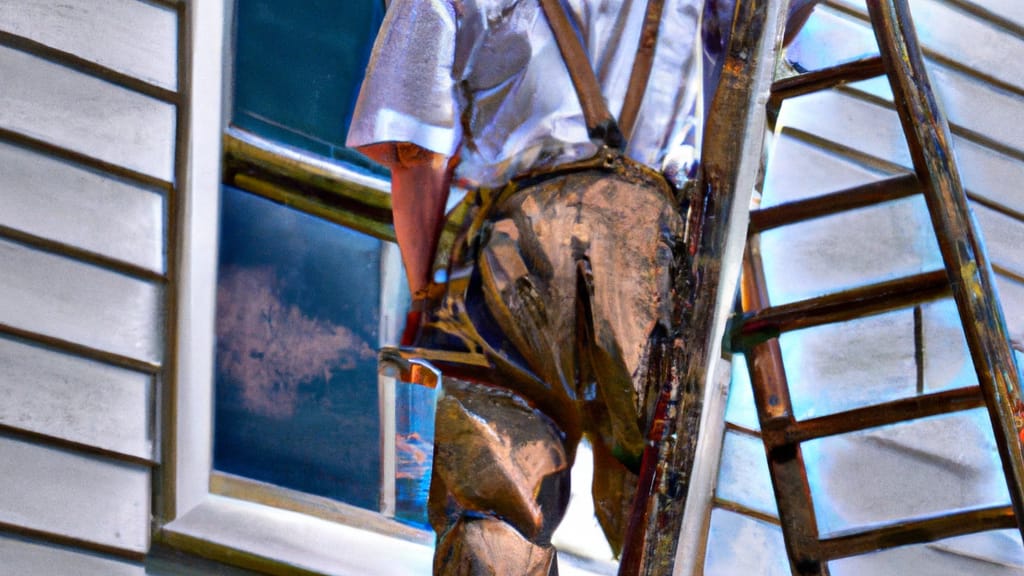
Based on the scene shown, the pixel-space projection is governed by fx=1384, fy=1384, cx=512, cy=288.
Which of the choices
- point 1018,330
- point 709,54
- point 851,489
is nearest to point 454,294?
point 709,54

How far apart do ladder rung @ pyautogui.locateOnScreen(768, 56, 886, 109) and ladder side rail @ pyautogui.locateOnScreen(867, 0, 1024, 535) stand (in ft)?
0.15

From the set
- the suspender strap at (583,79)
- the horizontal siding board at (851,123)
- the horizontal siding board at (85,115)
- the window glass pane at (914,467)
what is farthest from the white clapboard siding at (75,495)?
the horizontal siding board at (851,123)

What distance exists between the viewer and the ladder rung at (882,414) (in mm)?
1609

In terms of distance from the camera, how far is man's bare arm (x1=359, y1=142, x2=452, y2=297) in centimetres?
144

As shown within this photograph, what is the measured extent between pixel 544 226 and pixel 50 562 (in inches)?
24.8

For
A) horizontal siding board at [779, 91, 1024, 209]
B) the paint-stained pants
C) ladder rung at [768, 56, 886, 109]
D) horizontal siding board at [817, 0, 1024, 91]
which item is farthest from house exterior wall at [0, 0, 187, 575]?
horizontal siding board at [817, 0, 1024, 91]

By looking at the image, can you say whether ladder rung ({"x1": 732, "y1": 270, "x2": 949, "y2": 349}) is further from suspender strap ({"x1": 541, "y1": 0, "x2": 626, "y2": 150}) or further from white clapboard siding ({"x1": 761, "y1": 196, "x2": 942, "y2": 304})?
suspender strap ({"x1": 541, "y1": 0, "x2": 626, "y2": 150})

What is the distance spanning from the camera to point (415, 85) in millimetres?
1368

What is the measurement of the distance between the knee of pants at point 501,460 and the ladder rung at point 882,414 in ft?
1.42

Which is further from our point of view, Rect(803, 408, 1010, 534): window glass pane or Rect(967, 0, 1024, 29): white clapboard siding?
Rect(967, 0, 1024, 29): white clapboard siding

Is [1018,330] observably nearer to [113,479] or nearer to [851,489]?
[851,489]

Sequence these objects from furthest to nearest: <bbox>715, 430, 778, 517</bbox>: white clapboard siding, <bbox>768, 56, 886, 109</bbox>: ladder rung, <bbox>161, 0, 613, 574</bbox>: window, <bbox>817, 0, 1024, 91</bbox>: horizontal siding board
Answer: <bbox>817, 0, 1024, 91</bbox>: horizontal siding board < <bbox>715, 430, 778, 517</bbox>: white clapboard siding < <bbox>768, 56, 886, 109</bbox>: ladder rung < <bbox>161, 0, 613, 574</bbox>: window

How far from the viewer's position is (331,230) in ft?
5.55

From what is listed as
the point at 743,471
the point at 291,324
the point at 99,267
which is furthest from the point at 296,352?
the point at 743,471
